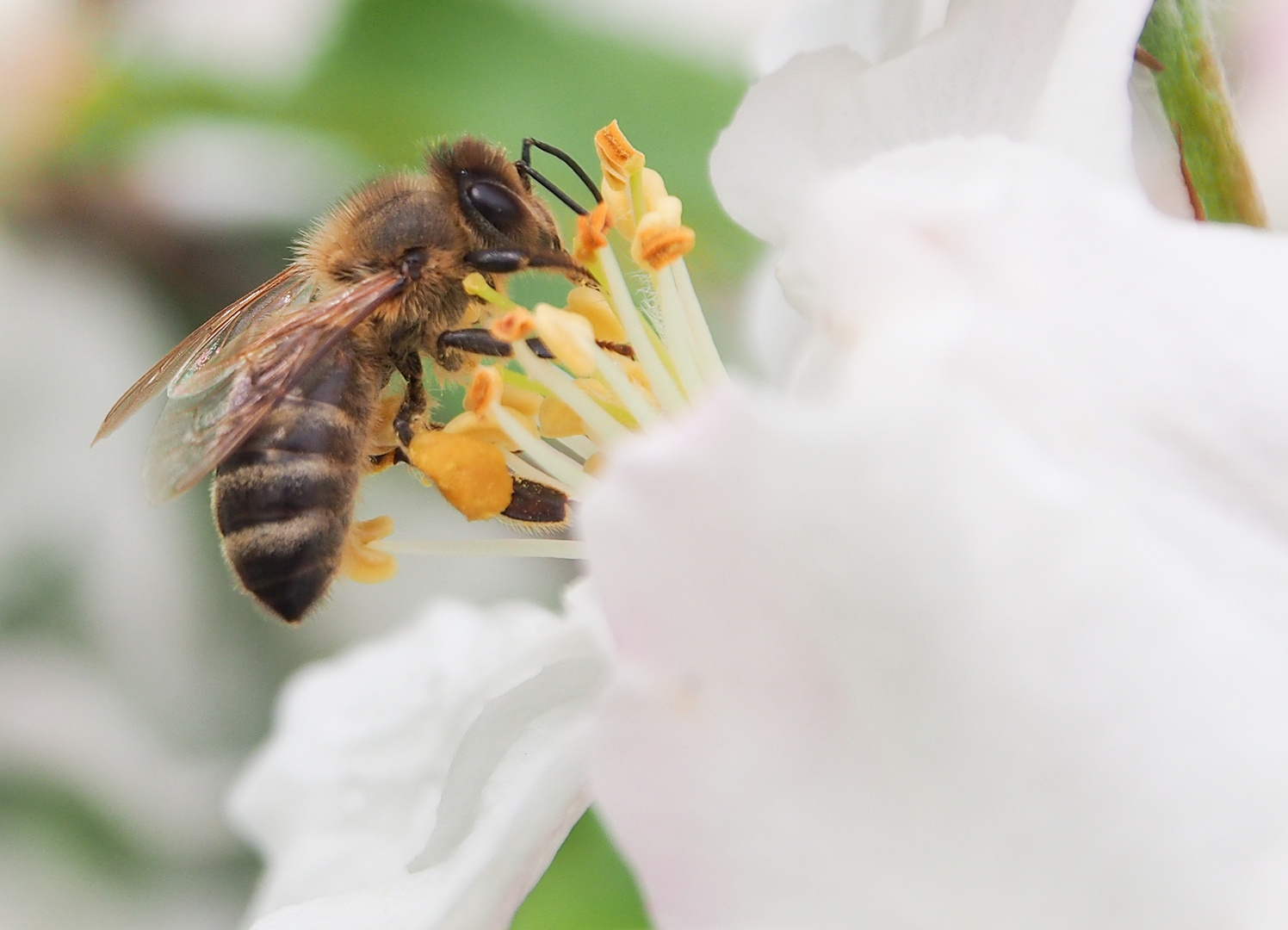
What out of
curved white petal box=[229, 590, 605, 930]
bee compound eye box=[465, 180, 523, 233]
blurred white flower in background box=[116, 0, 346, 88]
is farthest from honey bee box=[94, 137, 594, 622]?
blurred white flower in background box=[116, 0, 346, 88]

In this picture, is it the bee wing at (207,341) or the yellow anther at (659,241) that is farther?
the bee wing at (207,341)

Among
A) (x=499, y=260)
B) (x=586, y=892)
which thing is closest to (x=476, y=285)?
(x=499, y=260)

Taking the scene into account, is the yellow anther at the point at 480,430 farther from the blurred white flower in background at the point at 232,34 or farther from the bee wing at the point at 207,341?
the blurred white flower in background at the point at 232,34

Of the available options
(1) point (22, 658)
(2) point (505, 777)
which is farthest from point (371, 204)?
(1) point (22, 658)

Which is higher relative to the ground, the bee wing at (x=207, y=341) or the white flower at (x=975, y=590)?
the white flower at (x=975, y=590)

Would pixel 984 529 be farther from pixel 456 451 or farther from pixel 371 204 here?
pixel 371 204

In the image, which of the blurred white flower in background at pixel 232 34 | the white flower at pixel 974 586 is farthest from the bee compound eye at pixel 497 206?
the blurred white flower in background at pixel 232 34
